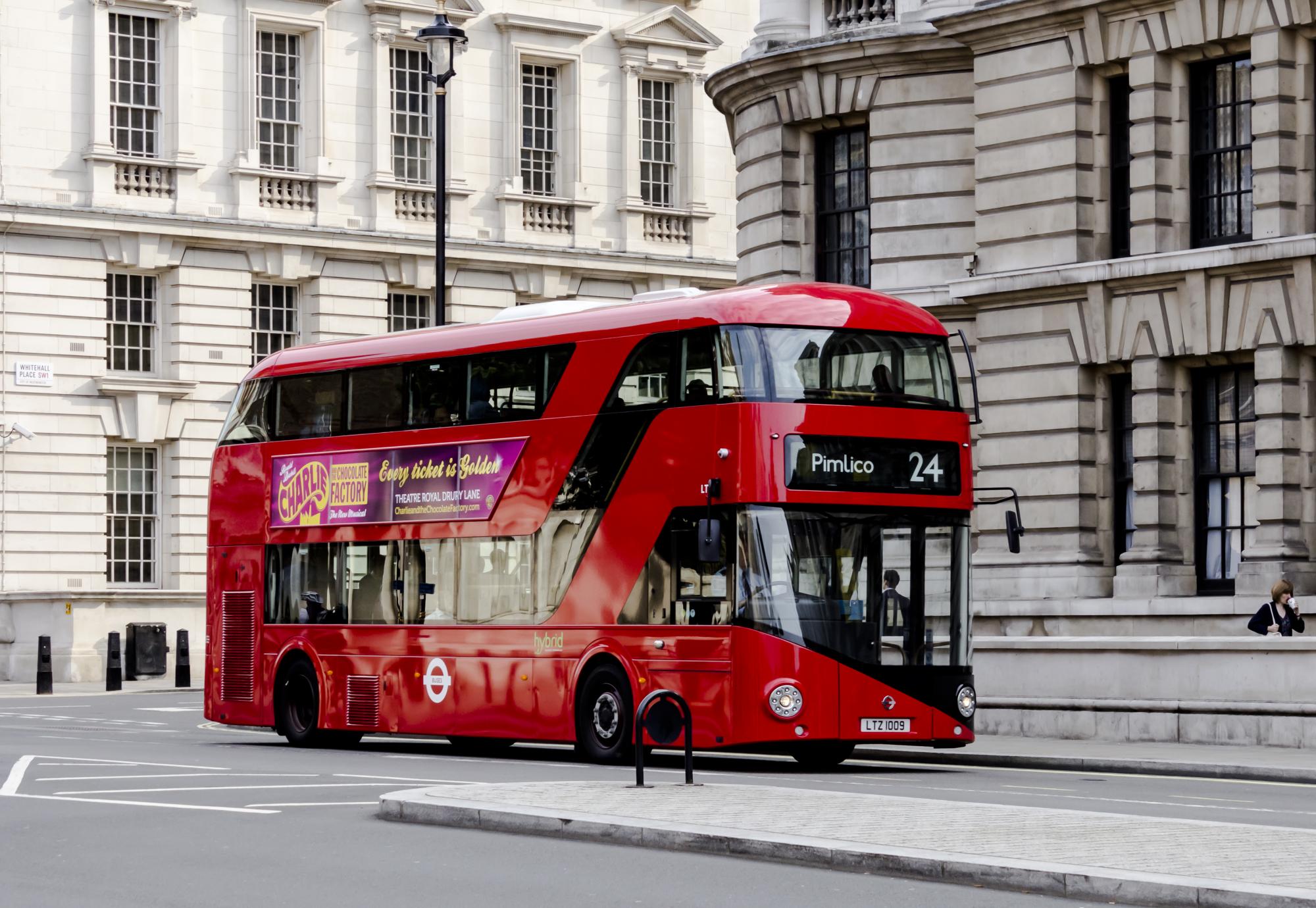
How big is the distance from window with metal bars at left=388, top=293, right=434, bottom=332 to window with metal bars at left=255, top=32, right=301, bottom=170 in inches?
146

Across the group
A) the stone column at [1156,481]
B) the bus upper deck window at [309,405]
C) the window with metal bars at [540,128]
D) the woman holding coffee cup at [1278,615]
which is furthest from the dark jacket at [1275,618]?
the window with metal bars at [540,128]

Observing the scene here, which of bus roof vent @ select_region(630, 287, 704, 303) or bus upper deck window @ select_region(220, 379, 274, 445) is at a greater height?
bus roof vent @ select_region(630, 287, 704, 303)

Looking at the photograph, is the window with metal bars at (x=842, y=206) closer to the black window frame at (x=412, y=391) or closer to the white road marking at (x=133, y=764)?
the black window frame at (x=412, y=391)

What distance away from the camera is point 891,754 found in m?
24.0

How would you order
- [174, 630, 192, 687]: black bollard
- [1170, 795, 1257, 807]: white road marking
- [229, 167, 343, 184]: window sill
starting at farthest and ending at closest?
[229, 167, 343, 184]: window sill < [174, 630, 192, 687]: black bollard < [1170, 795, 1257, 807]: white road marking

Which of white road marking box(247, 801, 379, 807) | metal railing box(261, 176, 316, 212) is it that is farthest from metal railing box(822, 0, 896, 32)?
metal railing box(261, 176, 316, 212)

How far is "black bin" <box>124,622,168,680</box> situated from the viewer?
4353cm

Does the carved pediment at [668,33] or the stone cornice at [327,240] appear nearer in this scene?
the stone cornice at [327,240]

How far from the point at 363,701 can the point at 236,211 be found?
961 inches

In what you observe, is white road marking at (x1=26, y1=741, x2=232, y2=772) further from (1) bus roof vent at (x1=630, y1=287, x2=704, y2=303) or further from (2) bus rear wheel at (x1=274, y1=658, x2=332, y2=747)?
(1) bus roof vent at (x1=630, y1=287, x2=704, y2=303)

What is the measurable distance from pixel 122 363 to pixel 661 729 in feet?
105

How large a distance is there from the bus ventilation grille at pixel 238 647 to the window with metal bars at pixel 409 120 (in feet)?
80.3

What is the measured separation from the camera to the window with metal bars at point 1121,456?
28.8 meters

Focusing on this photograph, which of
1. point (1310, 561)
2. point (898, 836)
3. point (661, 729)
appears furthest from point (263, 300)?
point (898, 836)
